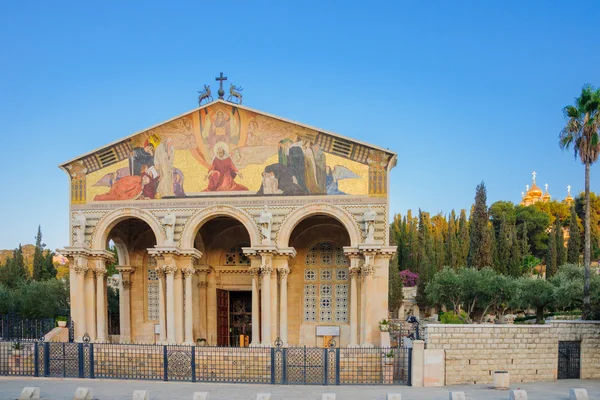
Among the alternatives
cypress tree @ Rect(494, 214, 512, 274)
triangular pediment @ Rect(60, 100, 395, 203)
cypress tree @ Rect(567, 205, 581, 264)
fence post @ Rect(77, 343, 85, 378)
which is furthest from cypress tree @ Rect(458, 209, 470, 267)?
fence post @ Rect(77, 343, 85, 378)

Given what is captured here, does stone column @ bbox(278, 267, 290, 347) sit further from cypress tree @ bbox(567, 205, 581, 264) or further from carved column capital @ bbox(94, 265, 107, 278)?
cypress tree @ bbox(567, 205, 581, 264)

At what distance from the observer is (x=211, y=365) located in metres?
19.6

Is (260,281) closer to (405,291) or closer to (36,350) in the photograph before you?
(36,350)

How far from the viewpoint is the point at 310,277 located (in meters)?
29.4

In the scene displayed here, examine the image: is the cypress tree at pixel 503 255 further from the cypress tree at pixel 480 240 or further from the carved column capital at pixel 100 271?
the carved column capital at pixel 100 271

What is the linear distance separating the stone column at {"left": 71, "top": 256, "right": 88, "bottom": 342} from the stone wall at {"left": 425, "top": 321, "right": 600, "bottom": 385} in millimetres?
16442

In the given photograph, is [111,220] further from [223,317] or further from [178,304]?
[223,317]

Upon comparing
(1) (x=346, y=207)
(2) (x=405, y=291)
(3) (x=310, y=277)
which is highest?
(1) (x=346, y=207)

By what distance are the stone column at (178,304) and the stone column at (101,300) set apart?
12.9ft

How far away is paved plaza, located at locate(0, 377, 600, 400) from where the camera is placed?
54.7 feet

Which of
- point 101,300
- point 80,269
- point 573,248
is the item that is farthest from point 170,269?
point 573,248

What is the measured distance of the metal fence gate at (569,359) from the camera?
20828mm

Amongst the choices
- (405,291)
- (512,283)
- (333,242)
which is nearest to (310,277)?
(333,242)

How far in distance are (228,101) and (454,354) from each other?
1543cm
